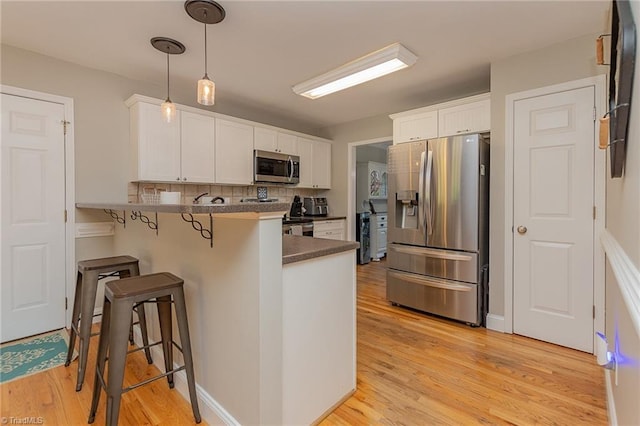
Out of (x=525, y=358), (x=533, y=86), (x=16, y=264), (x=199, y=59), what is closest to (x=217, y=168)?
(x=199, y=59)

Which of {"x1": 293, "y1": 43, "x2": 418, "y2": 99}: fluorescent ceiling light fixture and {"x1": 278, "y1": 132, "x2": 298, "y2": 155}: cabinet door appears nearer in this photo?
{"x1": 293, "y1": 43, "x2": 418, "y2": 99}: fluorescent ceiling light fixture

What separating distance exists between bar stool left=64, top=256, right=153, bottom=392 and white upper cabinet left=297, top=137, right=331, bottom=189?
9.34 ft

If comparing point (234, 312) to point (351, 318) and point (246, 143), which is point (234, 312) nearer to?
point (351, 318)

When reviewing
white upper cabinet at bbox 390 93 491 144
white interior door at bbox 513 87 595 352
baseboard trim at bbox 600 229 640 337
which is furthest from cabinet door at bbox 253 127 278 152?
baseboard trim at bbox 600 229 640 337

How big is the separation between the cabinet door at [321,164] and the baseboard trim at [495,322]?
298 cm

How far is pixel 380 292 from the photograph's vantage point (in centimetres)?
389

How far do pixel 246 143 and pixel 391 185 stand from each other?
1.90 m

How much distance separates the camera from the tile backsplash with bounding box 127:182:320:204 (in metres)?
3.24

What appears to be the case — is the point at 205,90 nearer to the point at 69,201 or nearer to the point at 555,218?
the point at 69,201

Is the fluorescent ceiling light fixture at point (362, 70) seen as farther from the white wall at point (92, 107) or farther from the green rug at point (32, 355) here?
the green rug at point (32, 355)

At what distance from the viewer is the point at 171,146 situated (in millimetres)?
3221

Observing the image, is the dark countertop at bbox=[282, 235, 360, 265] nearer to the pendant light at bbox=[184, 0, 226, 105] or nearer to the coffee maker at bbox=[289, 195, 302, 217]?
the pendant light at bbox=[184, 0, 226, 105]

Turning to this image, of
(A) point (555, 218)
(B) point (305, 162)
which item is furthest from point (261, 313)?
(B) point (305, 162)

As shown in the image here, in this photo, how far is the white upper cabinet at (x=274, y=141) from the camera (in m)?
4.05
